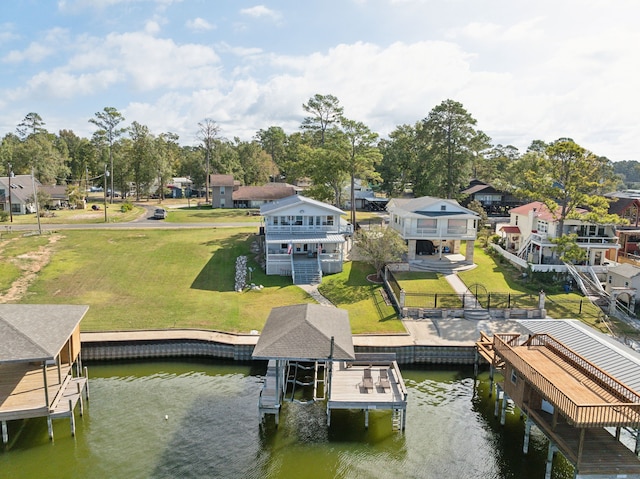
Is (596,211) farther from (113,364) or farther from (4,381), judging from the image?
(4,381)

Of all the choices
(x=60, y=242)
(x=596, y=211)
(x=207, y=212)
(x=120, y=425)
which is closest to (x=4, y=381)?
(x=120, y=425)

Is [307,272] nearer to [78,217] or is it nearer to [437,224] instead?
[437,224]

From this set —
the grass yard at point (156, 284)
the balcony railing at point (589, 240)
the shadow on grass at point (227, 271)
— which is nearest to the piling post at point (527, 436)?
the grass yard at point (156, 284)

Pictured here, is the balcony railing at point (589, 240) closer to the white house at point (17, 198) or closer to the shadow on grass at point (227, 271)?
the shadow on grass at point (227, 271)

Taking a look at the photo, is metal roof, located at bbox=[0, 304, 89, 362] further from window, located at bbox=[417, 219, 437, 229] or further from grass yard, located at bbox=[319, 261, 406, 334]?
window, located at bbox=[417, 219, 437, 229]

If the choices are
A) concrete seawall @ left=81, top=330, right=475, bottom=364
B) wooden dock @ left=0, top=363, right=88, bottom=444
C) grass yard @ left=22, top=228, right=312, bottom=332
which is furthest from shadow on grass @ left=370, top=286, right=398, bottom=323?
wooden dock @ left=0, top=363, right=88, bottom=444
